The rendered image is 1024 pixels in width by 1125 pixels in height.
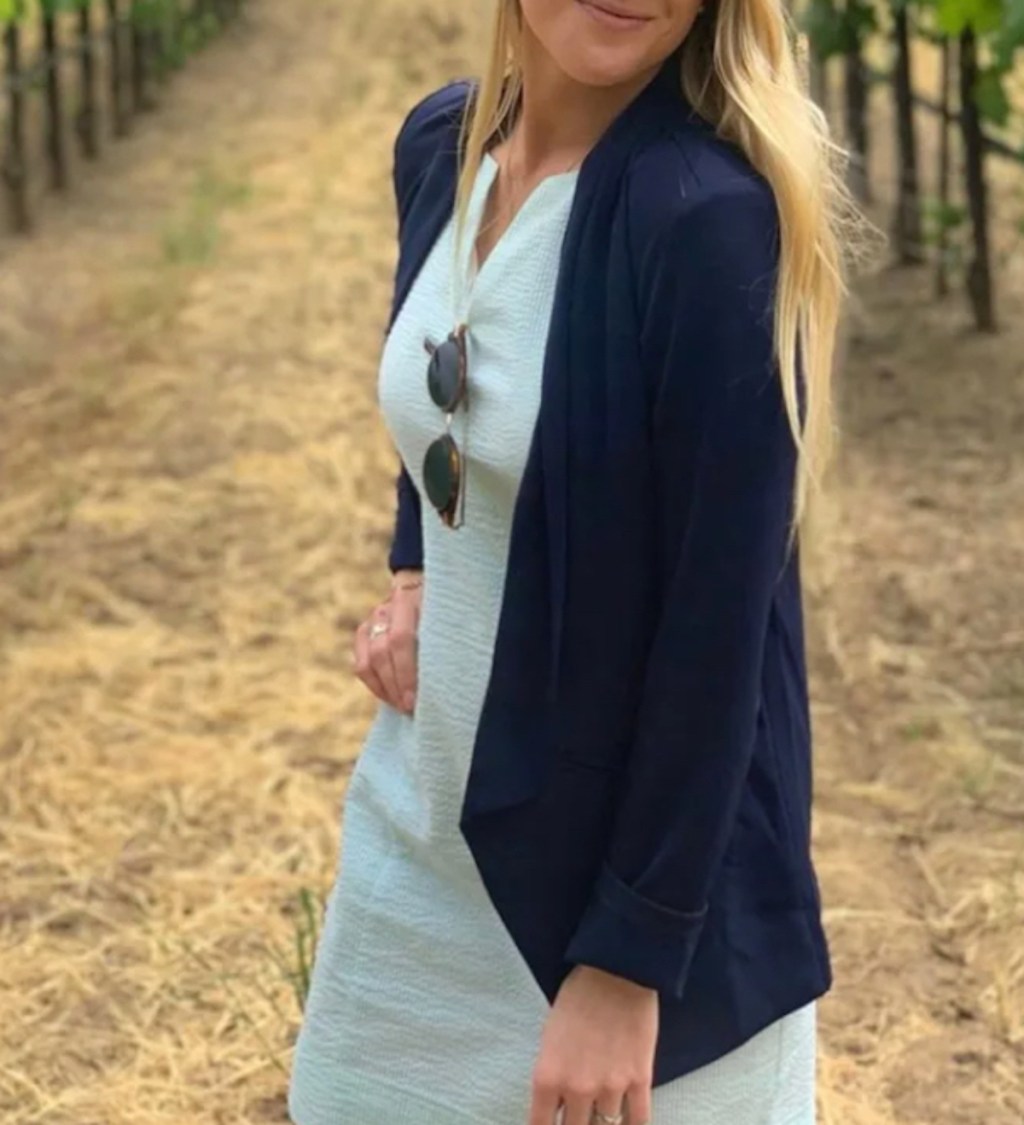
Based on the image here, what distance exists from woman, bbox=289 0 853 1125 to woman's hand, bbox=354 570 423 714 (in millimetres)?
21

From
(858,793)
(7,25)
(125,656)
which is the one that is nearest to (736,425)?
(858,793)

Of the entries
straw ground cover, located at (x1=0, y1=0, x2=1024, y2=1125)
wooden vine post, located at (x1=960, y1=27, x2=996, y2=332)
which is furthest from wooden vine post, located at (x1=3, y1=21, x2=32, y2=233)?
wooden vine post, located at (x1=960, y1=27, x2=996, y2=332)

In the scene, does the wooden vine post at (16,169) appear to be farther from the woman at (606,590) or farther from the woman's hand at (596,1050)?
the woman's hand at (596,1050)

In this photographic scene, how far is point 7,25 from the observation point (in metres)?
6.42

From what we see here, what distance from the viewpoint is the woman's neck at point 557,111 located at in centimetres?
133

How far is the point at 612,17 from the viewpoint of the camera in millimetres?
1257

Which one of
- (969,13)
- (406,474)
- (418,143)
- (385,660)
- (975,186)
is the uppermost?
(418,143)

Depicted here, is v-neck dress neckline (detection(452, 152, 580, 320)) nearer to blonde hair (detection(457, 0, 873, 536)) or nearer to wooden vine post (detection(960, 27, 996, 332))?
blonde hair (detection(457, 0, 873, 536))

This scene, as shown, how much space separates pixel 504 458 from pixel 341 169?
258 inches

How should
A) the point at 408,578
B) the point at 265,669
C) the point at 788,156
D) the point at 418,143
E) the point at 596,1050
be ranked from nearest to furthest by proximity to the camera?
the point at 788,156, the point at 596,1050, the point at 418,143, the point at 408,578, the point at 265,669

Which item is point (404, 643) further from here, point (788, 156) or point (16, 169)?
point (16, 169)

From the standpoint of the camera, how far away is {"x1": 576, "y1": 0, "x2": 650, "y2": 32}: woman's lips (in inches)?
49.3

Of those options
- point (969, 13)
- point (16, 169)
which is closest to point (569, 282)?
point (969, 13)

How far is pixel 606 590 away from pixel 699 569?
0.07 m
